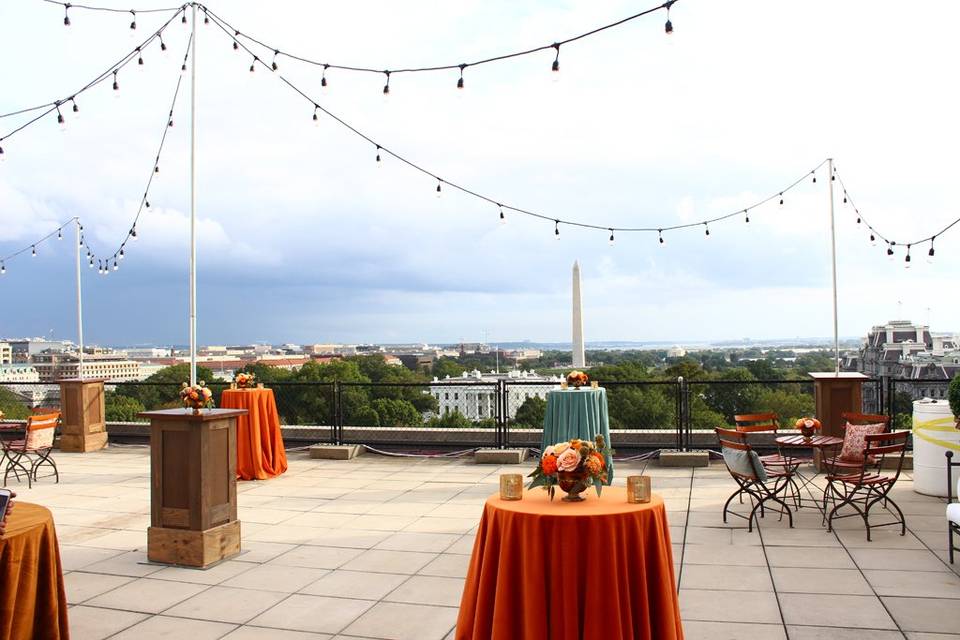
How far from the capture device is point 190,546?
550 centimetres

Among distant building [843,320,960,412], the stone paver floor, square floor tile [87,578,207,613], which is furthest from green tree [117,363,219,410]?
distant building [843,320,960,412]

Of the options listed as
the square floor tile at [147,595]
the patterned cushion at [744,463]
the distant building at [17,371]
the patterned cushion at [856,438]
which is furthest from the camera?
the distant building at [17,371]

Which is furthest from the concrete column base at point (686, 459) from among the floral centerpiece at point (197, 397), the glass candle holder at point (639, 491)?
the glass candle holder at point (639, 491)

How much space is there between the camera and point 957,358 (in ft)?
65.2

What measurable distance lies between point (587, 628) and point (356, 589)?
7.54 ft

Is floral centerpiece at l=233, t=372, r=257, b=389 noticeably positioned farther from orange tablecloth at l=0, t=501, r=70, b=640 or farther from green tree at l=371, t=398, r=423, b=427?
green tree at l=371, t=398, r=423, b=427

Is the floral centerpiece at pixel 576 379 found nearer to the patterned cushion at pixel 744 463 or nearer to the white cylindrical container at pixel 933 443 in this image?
the patterned cushion at pixel 744 463

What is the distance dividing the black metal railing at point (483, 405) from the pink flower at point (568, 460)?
619 cm

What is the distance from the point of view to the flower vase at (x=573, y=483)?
3561 millimetres

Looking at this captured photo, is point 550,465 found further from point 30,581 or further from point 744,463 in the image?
point 744,463

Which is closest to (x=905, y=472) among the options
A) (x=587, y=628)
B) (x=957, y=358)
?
(x=587, y=628)

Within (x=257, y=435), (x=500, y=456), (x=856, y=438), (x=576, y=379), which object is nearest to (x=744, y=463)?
(x=856, y=438)

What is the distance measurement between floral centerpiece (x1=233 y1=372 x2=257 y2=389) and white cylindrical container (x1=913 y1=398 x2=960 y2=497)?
25.9 feet

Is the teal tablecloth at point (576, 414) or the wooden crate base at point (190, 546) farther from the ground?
the teal tablecloth at point (576, 414)
